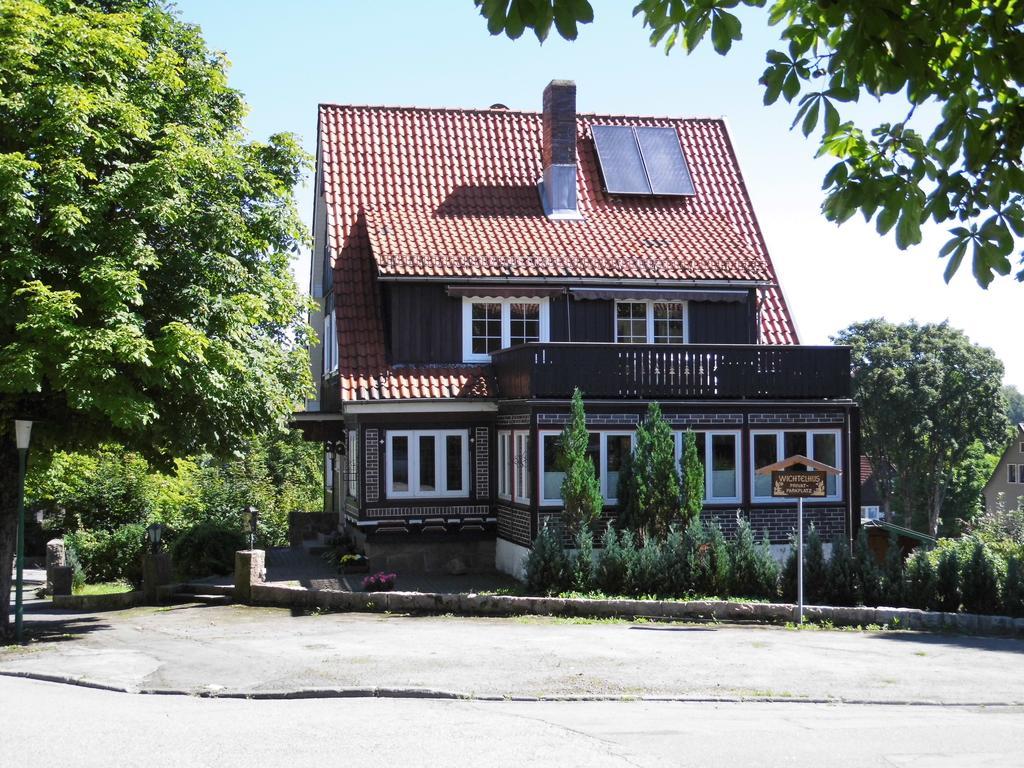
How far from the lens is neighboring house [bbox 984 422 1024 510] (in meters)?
71.8

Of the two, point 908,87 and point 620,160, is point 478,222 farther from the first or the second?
point 908,87

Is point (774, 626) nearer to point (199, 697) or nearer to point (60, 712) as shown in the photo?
point (199, 697)

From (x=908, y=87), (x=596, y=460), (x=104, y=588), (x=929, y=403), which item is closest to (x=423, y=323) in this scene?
(x=596, y=460)

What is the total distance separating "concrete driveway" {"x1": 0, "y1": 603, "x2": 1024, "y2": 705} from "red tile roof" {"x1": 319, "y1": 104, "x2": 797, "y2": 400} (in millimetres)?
7375

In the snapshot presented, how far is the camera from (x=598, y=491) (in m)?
21.3

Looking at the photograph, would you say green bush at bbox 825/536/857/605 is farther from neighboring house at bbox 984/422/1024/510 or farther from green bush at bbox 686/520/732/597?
neighboring house at bbox 984/422/1024/510

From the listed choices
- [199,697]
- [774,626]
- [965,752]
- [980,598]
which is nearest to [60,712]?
[199,697]

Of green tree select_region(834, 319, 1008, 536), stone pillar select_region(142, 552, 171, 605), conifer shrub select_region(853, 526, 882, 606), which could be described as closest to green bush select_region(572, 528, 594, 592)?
conifer shrub select_region(853, 526, 882, 606)

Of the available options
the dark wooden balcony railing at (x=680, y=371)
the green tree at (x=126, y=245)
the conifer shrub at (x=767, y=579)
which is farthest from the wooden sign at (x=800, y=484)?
the green tree at (x=126, y=245)

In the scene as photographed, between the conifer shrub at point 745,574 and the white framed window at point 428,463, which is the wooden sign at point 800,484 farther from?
the white framed window at point 428,463

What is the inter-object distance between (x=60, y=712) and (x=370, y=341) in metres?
14.2

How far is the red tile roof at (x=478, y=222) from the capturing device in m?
24.8

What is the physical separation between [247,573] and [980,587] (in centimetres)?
1305

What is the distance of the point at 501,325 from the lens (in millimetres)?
25344
